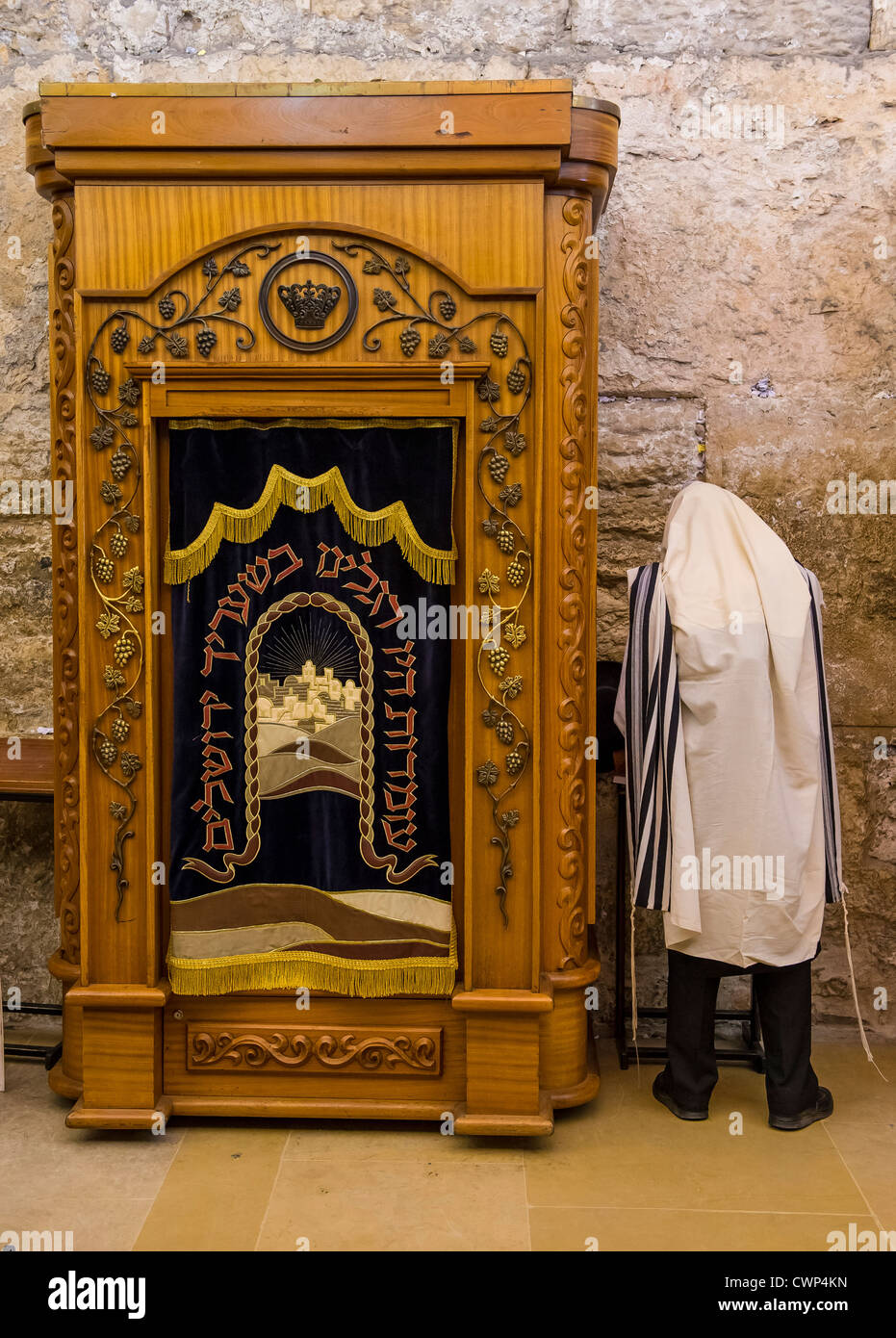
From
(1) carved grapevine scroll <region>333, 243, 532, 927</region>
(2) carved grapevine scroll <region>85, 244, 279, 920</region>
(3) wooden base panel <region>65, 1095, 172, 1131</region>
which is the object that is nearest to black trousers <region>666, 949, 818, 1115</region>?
(1) carved grapevine scroll <region>333, 243, 532, 927</region>

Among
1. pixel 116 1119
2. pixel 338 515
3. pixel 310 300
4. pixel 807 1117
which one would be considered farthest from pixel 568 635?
pixel 116 1119

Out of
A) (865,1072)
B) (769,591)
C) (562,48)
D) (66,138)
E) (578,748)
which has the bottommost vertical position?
(865,1072)

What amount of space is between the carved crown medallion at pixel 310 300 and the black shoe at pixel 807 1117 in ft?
7.35

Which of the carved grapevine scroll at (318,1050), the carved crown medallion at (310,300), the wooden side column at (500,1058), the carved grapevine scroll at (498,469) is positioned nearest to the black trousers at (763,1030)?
the wooden side column at (500,1058)

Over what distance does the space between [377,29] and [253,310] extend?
1.32 m

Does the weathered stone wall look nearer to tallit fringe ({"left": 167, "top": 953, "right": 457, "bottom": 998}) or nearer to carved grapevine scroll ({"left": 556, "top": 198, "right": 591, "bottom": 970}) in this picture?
carved grapevine scroll ({"left": 556, "top": 198, "right": 591, "bottom": 970})

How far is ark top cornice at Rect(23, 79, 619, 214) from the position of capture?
101 inches

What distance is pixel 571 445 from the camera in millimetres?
2691

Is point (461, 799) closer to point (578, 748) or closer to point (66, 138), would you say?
point (578, 748)

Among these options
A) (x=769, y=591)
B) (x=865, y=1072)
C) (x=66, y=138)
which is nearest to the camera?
(x=66, y=138)

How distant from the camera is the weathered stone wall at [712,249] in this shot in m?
3.31

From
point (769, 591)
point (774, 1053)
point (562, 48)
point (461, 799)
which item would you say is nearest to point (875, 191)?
point (562, 48)

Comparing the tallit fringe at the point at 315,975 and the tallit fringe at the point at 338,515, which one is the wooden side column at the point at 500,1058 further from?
the tallit fringe at the point at 338,515

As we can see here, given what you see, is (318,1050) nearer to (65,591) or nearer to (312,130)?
(65,591)
